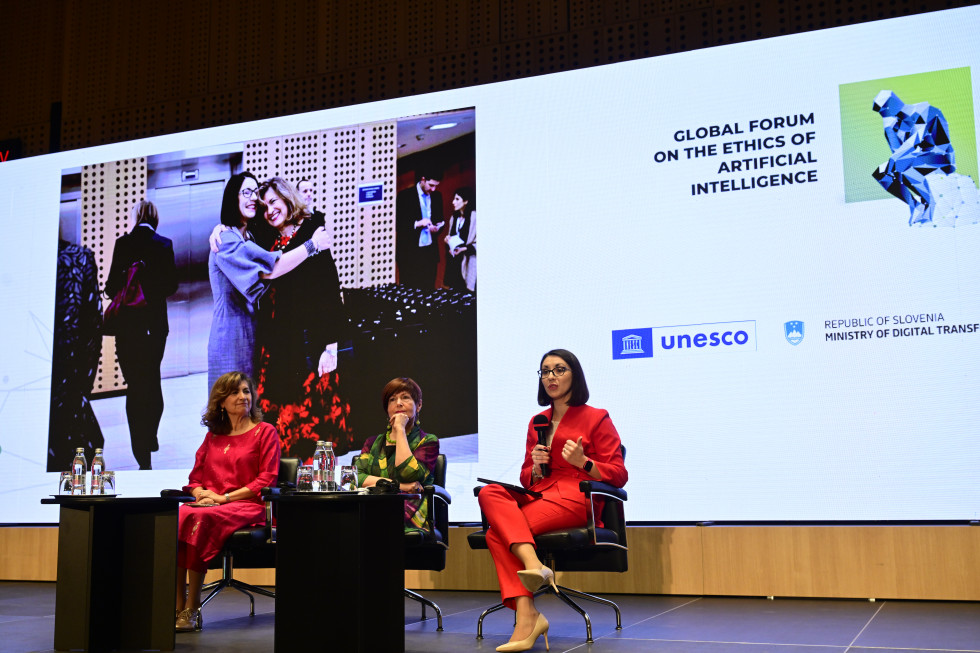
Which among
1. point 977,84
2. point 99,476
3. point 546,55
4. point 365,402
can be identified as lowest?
point 99,476

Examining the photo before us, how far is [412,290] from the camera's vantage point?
534 centimetres

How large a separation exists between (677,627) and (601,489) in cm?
59

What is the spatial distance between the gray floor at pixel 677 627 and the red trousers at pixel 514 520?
239mm

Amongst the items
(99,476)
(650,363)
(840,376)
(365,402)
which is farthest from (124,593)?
(840,376)

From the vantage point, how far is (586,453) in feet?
12.8

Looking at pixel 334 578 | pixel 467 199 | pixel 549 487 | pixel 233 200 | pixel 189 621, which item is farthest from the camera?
pixel 233 200

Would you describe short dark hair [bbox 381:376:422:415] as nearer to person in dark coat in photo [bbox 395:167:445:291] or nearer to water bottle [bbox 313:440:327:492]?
water bottle [bbox 313:440:327:492]

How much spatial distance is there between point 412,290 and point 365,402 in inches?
27.1

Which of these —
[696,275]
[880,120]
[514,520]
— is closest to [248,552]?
[514,520]

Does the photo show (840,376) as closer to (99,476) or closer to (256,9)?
(99,476)

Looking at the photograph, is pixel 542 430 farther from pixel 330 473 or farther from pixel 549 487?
pixel 330 473

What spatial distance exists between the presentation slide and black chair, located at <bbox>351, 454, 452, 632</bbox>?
0.93 metres

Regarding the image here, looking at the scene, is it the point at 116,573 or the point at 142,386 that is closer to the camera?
the point at 116,573

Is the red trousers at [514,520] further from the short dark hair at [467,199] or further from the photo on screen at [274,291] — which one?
the short dark hair at [467,199]
